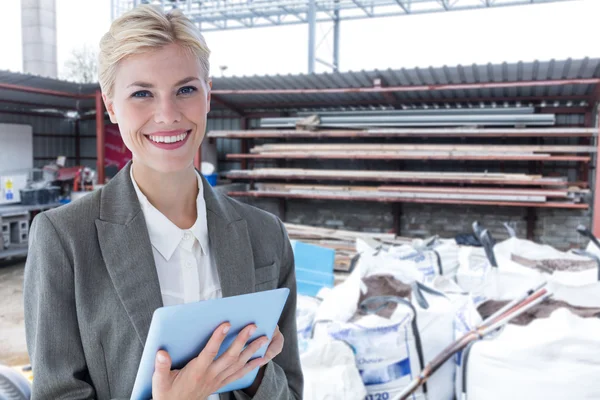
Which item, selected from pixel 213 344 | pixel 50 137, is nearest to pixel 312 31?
pixel 50 137

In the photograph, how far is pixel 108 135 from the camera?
12695mm

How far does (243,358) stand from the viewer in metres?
0.89

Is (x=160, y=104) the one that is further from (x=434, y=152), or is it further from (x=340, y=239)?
(x=434, y=152)

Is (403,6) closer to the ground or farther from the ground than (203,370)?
farther from the ground

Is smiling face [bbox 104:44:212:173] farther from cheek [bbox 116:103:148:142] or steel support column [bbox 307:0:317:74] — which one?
steel support column [bbox 307:0:317:74]

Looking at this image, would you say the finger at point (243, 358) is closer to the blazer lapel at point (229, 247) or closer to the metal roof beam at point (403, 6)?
the blazer lapel at point (229, 247)

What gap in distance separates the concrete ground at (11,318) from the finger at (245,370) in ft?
13.7

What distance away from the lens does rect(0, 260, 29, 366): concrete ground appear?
452 centimetres

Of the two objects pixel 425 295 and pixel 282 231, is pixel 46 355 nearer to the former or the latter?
pixel 282 231

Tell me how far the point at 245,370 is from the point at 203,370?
10 centimetres

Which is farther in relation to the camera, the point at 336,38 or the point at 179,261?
the point at 336,38

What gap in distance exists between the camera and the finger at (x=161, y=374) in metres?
0.81

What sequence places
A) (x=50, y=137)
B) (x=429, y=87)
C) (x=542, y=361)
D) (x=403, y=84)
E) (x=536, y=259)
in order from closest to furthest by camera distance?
(x=542, y=361), (x=536, y=259), (x=429, y=87), (x=403, y=84), (x=50, y=137)

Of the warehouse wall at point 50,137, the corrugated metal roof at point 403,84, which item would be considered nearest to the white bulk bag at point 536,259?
the corrugated metal roof at point 403,84
